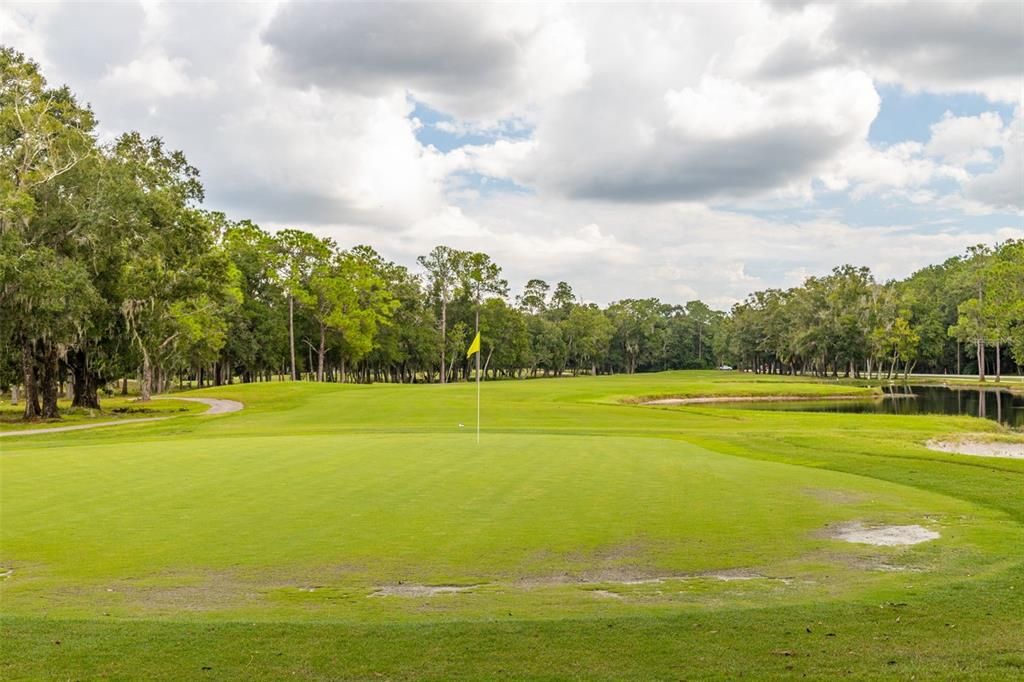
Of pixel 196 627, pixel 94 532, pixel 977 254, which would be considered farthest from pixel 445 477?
pixel 977 254

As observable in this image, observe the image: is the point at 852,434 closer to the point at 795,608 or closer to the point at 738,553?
the point at 738,553

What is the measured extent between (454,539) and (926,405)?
60530 mm

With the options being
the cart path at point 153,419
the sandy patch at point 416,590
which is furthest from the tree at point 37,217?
the sandy patch at point 416,590

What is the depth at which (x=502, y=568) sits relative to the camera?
9133mm

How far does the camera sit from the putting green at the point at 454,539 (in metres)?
8.04

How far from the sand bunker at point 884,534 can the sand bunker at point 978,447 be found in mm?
16191

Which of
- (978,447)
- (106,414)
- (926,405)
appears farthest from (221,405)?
(926,405)

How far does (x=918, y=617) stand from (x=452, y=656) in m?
4.24

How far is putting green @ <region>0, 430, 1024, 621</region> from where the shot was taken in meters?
8.04

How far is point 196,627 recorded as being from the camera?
698 centimetres

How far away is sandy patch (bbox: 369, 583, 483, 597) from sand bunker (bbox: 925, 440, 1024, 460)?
22.3 metres

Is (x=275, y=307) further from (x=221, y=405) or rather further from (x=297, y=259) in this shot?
(x=221, y=405)

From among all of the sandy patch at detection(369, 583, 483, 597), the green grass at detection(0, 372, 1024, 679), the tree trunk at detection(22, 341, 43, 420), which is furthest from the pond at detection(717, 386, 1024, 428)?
the sandy patch at detection(369, 583, 483, 597)

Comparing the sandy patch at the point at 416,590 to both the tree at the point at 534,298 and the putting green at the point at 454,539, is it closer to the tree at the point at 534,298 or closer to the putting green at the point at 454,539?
the putting green at the point at 454,539
